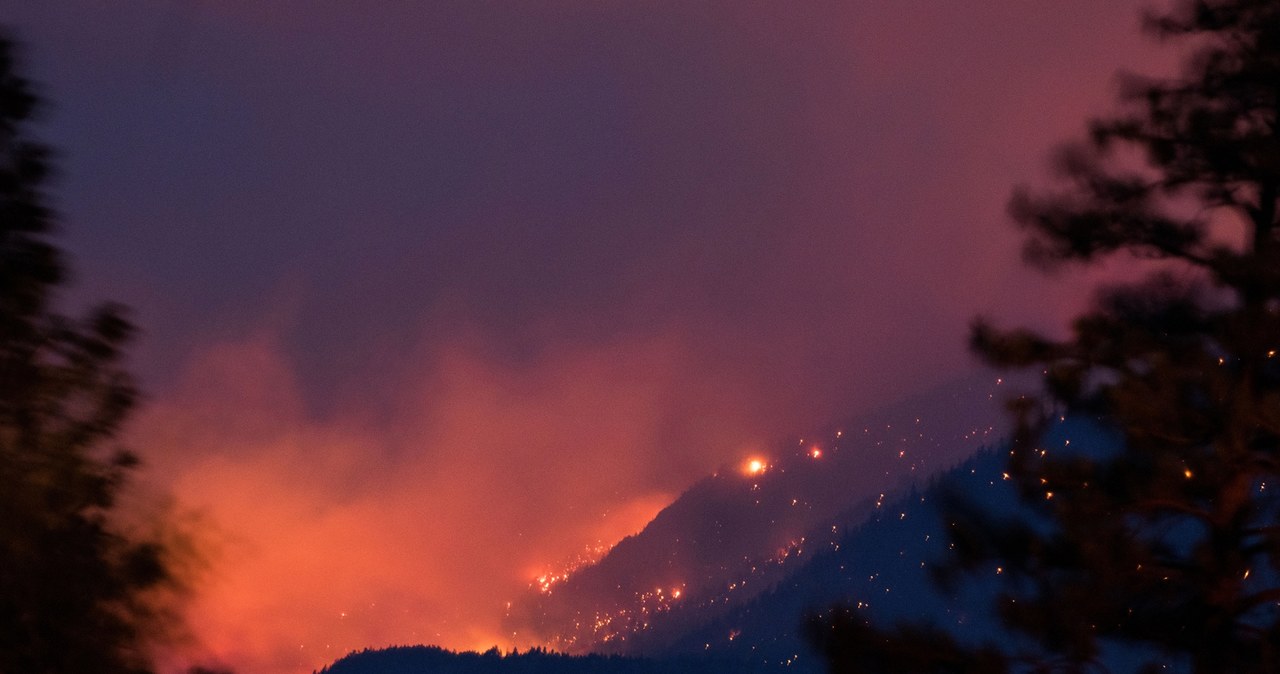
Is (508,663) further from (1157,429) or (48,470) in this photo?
(48,470)

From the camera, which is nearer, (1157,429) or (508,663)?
(1157,429)

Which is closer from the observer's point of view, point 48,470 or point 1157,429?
point 48,470

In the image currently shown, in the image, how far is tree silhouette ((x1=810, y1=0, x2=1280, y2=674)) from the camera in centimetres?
942

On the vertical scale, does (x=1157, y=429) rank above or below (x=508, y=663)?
below

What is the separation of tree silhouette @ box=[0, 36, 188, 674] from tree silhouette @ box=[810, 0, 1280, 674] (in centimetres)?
714

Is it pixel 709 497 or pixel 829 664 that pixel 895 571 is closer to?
pixel 829 664

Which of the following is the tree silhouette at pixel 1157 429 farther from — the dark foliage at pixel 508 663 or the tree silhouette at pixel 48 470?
the dark foliage at pixel 508 663

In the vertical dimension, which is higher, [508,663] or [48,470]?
[508,663]

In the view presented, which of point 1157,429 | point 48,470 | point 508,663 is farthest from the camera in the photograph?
point 508,663

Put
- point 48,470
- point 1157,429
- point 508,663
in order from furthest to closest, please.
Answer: point 508,663 → point 1157,429 → point 48,470

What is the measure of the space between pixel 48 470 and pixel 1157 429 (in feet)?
25.8

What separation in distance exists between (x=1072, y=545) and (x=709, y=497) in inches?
6380

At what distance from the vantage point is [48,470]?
5406 mm

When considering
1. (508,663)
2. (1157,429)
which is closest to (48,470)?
(1157,429)
